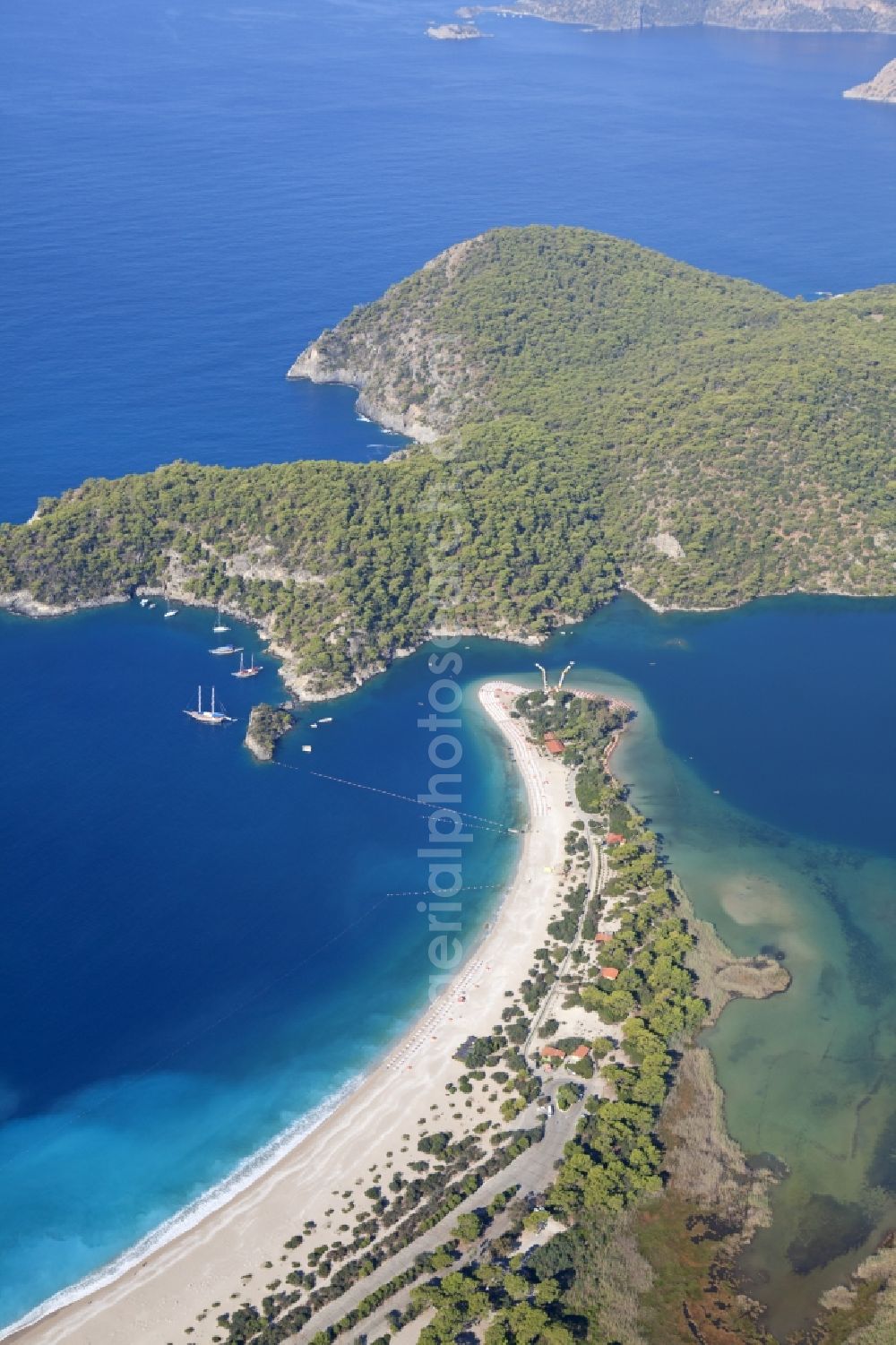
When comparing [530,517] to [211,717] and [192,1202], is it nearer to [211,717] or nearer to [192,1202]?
[211,717]

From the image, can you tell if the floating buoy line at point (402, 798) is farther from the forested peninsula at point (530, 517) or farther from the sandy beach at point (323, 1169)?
the forested peninsula at point (530, 517)

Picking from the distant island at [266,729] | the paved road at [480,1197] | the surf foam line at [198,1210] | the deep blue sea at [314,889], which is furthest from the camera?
the distant island at [266,729]

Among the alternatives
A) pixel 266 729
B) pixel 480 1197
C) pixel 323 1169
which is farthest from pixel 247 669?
pixel 480 1197

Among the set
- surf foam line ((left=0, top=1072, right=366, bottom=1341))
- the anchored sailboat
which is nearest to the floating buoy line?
the anchored sailboat

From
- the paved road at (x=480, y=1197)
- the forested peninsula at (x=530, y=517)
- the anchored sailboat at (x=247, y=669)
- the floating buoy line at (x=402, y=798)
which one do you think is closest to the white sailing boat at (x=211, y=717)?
the anchored sailboat at (x=247, y=669)

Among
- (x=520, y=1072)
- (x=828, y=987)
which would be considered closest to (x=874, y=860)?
(x=828, y=987)

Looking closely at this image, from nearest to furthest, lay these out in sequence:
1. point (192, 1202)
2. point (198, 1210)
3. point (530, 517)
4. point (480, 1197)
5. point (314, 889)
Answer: point (480, 1197)
point (198, 1210)
point (192, 1202)
point (314, 889)
point (530, 517)
